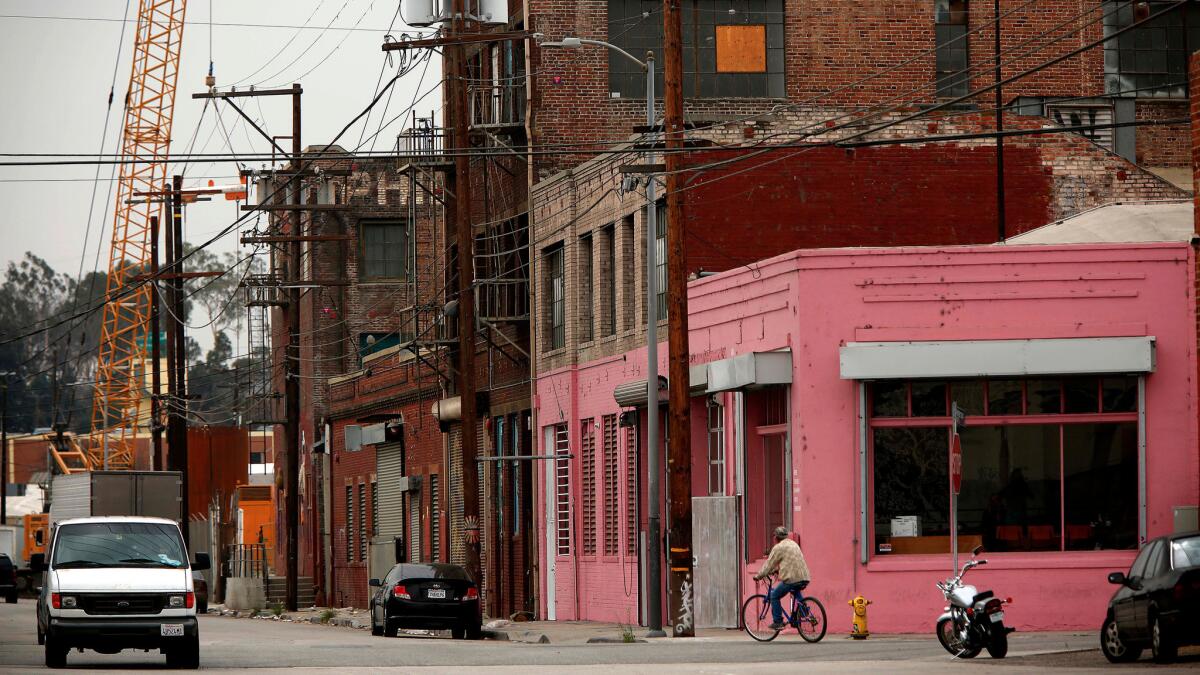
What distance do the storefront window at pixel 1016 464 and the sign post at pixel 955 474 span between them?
14 centimetres

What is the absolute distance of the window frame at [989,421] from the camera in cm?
2914

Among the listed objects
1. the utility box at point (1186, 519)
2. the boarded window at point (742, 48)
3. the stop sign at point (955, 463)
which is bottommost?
the utility box at point (1186, 519)

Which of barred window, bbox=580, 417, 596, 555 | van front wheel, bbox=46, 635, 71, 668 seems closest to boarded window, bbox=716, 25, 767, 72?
barred window, bbox=580, 417, 596, 555

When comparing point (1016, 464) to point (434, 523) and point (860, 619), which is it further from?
point (434, 523)

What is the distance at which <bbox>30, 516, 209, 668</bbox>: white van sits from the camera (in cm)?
2292

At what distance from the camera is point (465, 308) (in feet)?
124

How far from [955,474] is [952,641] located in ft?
8.47

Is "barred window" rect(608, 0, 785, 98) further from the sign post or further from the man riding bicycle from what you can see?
the man riding bicycle

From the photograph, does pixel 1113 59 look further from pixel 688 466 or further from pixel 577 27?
pixel 688 466

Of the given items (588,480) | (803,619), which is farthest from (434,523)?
(803,619)

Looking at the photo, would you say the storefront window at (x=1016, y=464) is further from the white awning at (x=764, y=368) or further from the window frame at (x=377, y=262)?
the window frame at (x=377, y=262)

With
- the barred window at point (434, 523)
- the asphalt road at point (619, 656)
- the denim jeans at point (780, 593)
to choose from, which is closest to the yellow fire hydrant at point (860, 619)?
the asphalt road at point (619, 656)

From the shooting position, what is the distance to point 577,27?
43750 mm

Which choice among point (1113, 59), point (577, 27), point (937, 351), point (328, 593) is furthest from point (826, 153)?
point (328, 593)
